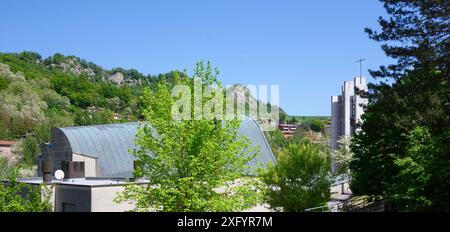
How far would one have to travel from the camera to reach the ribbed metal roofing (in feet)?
149

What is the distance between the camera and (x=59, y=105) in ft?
376

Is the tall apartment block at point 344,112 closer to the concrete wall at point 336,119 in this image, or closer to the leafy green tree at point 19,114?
the concrete wall at point 336,119

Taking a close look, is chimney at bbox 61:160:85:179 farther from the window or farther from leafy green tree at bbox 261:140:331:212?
leafy green tree at bbox 261:140:331:212

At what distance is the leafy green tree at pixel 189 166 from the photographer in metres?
20.2

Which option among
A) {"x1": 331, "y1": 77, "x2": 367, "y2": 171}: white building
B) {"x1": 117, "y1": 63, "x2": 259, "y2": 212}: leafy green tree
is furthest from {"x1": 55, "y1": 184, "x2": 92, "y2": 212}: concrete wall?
{"x1": 331, "y1": 77, "x2": 367, "y2": 171}: white building

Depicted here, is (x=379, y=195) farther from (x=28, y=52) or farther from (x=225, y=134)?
(x=28, y=52)

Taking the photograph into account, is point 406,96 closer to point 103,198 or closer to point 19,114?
point 103,198

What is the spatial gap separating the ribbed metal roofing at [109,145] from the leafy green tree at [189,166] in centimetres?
2172

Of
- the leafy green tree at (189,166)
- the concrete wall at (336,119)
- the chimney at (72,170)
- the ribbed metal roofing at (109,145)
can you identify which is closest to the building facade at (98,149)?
the ribbed metal roofing at (109,145)

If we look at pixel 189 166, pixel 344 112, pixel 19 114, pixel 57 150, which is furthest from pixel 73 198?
pixel 19 114

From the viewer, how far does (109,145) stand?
156 ft

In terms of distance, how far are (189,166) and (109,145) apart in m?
28.4

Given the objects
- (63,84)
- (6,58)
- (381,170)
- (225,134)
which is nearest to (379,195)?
(381,170)
